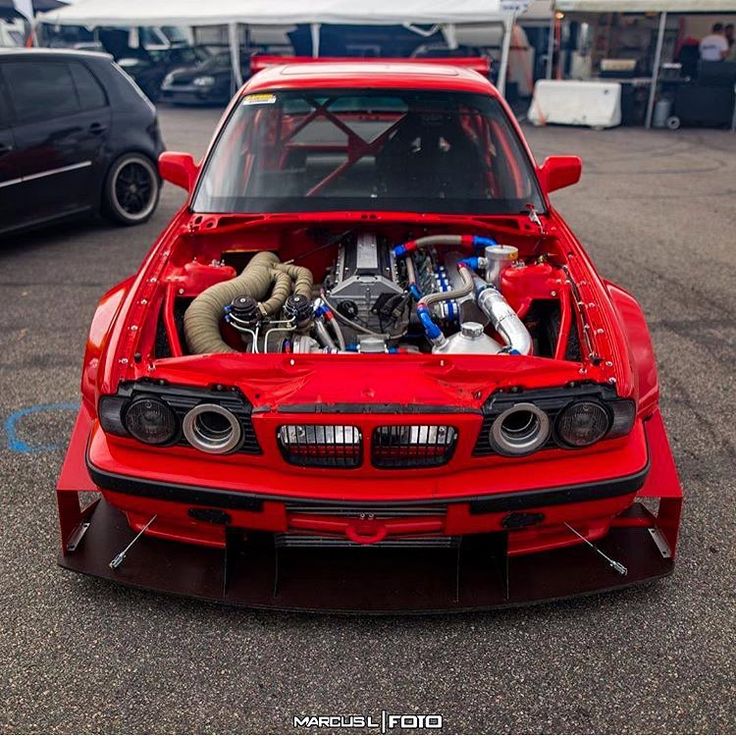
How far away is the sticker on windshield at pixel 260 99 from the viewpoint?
3.57 meters

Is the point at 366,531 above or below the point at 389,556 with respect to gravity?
above

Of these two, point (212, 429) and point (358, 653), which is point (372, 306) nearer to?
point (212, 429)

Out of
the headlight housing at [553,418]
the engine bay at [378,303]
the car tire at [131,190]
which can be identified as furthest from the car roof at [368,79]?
the car tire at [131,190]

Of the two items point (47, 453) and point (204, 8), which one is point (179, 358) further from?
point (204, 8)

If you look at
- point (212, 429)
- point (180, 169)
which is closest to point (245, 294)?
point (212, 429)

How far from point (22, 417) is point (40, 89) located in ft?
12.2

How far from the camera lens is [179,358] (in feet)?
7.34

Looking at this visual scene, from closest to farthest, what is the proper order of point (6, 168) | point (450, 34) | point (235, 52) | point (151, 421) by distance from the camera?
1. point (151, 421)
2. point (6, 168)
3. point (235, 52)
4. point (450, 34)

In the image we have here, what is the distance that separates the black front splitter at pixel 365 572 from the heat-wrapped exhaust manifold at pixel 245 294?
0.68 m

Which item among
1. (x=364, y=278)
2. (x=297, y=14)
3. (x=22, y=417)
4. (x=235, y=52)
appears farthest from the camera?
(x=235, y=52)

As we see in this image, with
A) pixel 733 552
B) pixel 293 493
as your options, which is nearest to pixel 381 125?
pixel 293 493

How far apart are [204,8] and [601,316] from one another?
16.6 metres

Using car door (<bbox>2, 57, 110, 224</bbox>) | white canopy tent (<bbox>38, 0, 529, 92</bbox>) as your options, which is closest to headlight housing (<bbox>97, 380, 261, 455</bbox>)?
car door (<bbox>2, 57, 110, 224</bbox>)

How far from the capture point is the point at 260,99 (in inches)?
141
